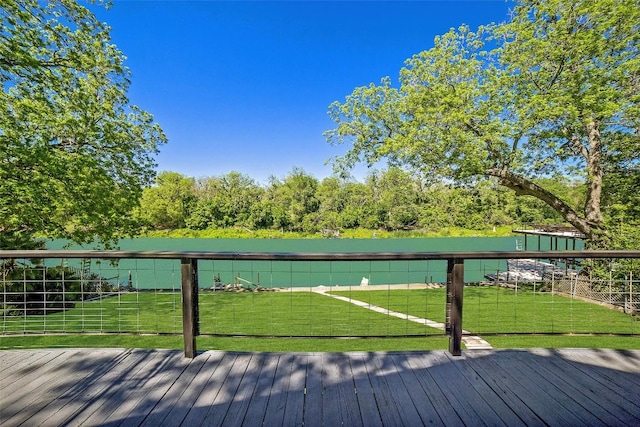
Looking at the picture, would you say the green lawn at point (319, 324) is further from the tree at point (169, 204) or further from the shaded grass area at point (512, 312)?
the tree at point (169, 204)

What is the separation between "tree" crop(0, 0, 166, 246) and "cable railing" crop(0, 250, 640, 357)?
1075mm

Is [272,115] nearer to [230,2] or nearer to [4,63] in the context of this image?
[230,2]

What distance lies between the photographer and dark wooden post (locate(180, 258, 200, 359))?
1.91m

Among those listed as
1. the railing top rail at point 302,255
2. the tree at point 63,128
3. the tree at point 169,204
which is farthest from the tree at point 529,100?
the tree at point 169,204

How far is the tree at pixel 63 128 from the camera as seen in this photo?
529 centimetres

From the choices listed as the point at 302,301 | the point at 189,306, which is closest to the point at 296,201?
the point at 302,301

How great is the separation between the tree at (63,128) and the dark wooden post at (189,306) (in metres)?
5.53

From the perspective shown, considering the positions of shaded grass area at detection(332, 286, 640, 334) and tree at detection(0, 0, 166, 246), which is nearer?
tree at detection(0, 0, 166, 246)

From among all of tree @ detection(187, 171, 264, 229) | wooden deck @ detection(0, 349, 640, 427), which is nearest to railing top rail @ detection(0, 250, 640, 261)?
wooden deck @ detection(0, 349, 640, 427)

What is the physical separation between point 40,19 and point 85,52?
81cm

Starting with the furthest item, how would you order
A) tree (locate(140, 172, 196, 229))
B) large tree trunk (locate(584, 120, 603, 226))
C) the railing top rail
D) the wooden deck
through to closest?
tree (locate(140, 172, 196, 229)) < large tree trunk (locate(584, 120, 603, 226)) < the railing top rail < the wooden deck

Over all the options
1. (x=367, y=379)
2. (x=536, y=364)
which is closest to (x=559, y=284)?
(x=536, y=364)

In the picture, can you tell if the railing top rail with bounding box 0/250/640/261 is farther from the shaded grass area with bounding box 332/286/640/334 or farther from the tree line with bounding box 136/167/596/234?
the tree line with bounding box 136/167/596/234

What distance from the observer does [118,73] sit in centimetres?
747
